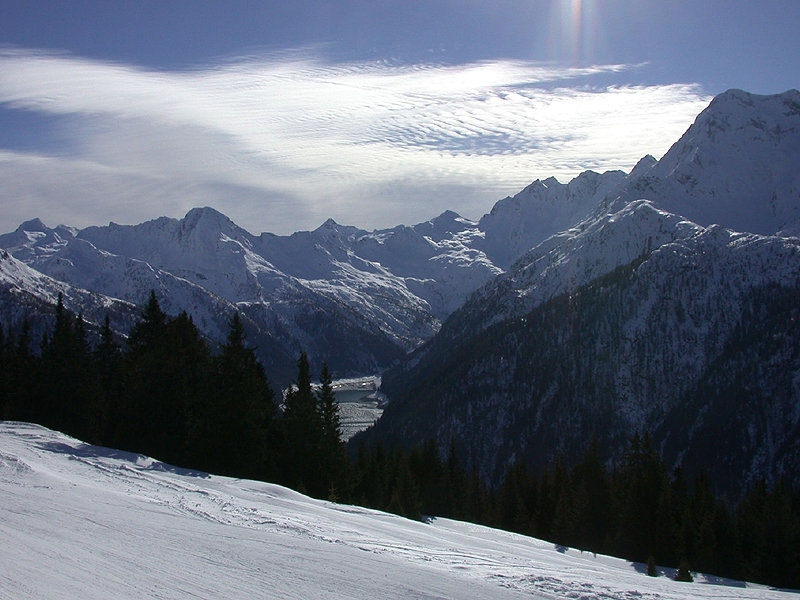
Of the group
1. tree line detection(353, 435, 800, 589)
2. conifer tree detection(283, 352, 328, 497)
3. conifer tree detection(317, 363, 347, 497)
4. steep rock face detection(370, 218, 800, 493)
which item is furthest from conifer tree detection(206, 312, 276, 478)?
steep rock face detection(370, 218, 800, 493)

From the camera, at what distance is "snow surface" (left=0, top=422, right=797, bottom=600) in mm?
15797

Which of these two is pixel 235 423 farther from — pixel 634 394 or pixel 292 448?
pixel 634 394

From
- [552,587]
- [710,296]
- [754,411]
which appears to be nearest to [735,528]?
[552,587]

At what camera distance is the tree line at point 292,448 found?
44062 mm

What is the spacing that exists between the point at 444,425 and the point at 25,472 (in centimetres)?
16496

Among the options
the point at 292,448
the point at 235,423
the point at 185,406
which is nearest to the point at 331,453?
the point at 292,448

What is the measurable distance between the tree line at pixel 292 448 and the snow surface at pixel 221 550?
13.7m

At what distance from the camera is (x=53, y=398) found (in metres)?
50.9

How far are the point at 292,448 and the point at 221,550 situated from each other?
28.8 m

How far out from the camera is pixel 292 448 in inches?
1857

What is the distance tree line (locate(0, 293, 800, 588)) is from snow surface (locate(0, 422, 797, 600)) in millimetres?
13698

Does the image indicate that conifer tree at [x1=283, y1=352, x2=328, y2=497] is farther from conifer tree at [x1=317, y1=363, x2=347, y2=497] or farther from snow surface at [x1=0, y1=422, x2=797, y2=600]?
snow surface at [x1=0, y1=422, x2=797, y2=600]

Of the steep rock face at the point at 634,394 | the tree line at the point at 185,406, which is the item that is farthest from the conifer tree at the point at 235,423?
the steep rock face at the point at 634,394

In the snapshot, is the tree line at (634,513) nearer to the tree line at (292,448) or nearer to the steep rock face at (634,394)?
the tree line at (292,448)
